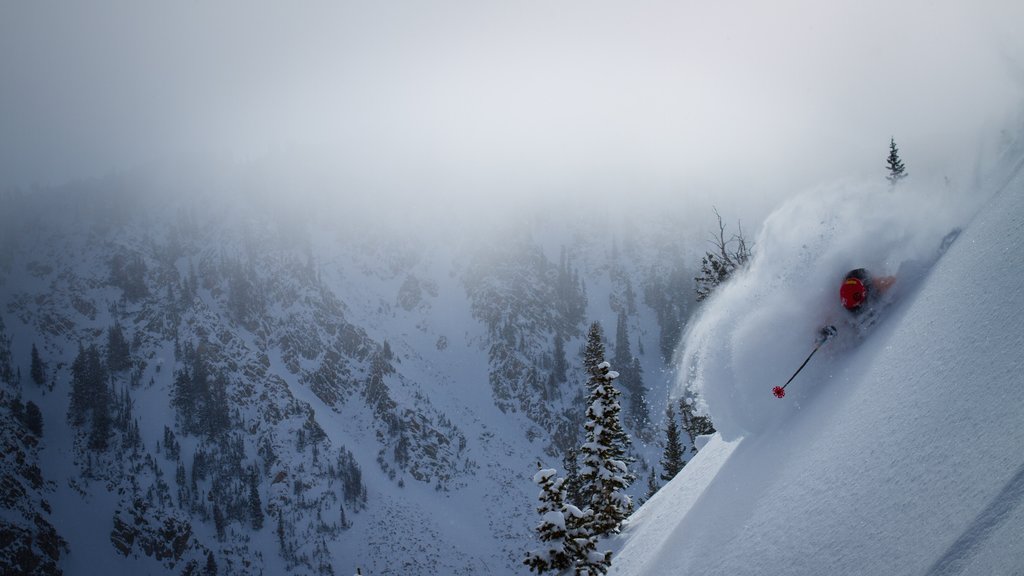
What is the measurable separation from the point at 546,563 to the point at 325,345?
11072cm

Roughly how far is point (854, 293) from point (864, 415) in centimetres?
295

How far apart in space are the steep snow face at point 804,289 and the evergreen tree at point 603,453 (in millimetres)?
4168

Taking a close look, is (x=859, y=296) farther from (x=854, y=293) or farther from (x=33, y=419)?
(x=33, y=419)

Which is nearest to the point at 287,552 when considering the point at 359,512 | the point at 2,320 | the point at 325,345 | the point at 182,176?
the point at 359,512

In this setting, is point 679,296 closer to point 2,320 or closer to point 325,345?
point 325,345

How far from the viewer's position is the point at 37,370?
9144 cm

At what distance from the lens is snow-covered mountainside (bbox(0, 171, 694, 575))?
7431 cm

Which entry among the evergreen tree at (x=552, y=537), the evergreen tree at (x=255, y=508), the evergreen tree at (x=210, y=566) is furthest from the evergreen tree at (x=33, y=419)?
the evergreen tree at (x=552, y=537)

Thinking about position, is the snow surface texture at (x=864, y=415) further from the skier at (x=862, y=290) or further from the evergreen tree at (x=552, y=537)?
the evergreen tree at (x=552, y=537)

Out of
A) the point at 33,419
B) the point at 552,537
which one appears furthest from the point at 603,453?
the point at 33,419

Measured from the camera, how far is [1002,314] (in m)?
4.60

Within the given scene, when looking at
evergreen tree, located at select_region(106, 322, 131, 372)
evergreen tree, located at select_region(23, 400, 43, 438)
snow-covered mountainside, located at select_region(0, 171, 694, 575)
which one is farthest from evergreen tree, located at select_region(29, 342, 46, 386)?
evergreen tree, located at select_region(23, 400, 43, 438)

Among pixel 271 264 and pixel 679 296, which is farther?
pixel 679 296

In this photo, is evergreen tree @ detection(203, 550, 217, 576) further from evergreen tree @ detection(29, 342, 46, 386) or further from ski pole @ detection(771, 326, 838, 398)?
ski pole @ detection(771, 326, 838, 398)
